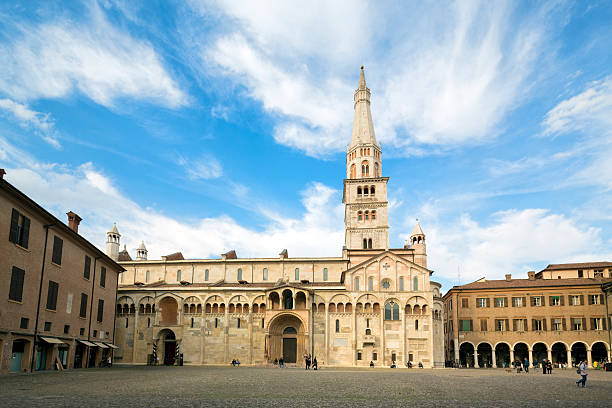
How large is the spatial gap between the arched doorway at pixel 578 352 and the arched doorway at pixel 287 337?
34691 mm

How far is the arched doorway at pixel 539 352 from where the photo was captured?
204 feet

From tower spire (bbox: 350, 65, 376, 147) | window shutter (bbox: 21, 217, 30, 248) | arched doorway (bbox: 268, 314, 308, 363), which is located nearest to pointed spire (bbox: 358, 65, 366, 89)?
tower spire (bbox: 350, 65, 376, 147)

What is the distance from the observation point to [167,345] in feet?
190

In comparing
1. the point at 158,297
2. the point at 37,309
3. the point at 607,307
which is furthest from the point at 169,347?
the point at 607,307

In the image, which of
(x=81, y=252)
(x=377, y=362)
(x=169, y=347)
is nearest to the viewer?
(x=81, y=252)

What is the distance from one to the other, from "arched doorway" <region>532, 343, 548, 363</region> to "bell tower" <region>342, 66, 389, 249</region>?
2334cm

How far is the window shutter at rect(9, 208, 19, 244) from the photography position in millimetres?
28062

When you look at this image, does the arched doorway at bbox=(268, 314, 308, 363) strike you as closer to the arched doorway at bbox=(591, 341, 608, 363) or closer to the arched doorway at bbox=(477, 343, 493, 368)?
the arched doorway at bbox=(477, 343, 493, 368)

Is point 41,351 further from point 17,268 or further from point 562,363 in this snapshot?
point 562,363

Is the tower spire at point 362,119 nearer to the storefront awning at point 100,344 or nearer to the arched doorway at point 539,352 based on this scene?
the arched doorway at point 539,352

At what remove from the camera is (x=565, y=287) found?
60.9 meters

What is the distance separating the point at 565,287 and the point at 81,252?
2227 inches

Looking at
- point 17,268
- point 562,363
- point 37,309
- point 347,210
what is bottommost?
point 562,363

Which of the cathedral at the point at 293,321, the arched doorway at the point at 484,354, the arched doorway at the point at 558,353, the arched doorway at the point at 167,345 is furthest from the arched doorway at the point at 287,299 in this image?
the arched doorway at the point at 558,353
